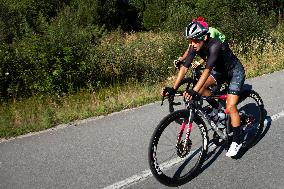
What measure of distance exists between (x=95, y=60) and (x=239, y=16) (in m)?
7.51

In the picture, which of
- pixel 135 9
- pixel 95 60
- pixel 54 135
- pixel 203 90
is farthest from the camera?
pixel 135 9

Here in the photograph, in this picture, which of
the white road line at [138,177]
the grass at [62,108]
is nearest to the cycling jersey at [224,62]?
the white road line at [138,177]

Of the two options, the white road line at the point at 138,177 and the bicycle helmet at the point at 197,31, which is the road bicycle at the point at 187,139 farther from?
the bicycle helmet at the point at 197,31

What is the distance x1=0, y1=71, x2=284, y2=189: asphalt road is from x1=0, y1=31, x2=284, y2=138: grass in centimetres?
31

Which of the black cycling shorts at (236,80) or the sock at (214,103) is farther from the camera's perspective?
the sock at (214,103)

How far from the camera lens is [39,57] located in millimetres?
9883

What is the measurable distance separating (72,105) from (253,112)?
14.2ft

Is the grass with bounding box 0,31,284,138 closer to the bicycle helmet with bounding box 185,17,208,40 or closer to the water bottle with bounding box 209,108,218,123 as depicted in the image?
the water bottle with bounding box 209,108,218,123

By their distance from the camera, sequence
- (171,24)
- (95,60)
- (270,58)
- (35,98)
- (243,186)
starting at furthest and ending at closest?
1. (171,24)
2. (270,58)
3. (95,60)
4. (35,98)
5. (243,186)

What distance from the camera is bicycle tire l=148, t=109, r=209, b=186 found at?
4793 mm

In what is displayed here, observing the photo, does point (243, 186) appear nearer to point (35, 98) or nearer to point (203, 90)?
point (203, 90)

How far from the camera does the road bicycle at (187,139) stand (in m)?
4.89

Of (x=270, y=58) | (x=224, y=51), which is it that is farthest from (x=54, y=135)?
(x=270, y=58)

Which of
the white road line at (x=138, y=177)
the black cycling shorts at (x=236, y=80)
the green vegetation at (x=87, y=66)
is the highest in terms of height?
the black cycling shorts at (x=236, y=80)
